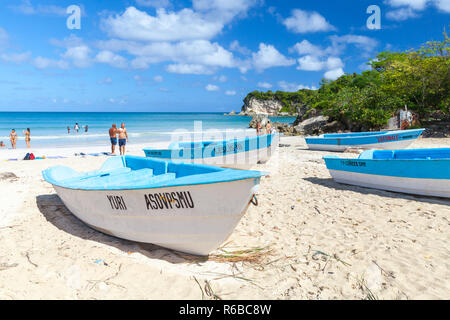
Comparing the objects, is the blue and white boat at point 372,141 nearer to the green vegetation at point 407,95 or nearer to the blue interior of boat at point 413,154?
the blue interior of boat at point 413,154

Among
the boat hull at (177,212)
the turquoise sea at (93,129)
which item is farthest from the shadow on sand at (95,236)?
the turquoise sea at (93,129)

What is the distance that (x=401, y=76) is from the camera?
2152cm

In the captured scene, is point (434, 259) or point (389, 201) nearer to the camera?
point (434, 259)

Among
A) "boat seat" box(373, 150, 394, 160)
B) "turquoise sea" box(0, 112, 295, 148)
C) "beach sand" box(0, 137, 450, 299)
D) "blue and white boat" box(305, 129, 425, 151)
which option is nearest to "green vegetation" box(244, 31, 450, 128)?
"blue and white boat" box(305, 129, 425, 151)

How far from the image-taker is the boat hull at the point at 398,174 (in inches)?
247

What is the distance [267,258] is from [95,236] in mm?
3023

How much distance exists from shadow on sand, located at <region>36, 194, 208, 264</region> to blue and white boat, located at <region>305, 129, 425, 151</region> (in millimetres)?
12216

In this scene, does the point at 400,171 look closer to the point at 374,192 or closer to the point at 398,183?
the point at 398,183

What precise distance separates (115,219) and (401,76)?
24.3 meters

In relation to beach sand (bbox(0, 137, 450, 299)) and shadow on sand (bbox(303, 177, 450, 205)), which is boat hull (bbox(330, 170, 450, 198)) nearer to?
shadow on sand (bbox(303, 177, 450, 205))

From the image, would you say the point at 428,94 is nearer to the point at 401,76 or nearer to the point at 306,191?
the point at 401,76

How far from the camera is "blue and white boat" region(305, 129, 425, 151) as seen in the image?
41.4 ft

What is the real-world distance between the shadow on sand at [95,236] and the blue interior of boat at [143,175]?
742 millimetres
